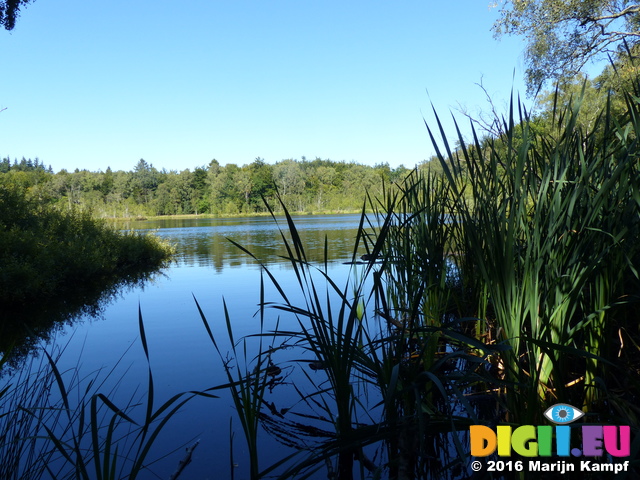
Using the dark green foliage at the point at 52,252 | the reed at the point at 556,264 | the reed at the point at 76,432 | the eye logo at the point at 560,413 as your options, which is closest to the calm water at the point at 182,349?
the reed at the point at 76,432

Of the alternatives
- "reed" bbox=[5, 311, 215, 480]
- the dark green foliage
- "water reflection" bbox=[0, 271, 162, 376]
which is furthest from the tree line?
"reed" bbox=[5, 311, 215, 480]

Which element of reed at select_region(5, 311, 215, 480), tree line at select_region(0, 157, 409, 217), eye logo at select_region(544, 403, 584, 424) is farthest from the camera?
tree line at select_region(0, 157, 409, 217)

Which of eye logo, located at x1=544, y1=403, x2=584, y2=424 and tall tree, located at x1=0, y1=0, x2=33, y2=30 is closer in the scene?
eye logo, located at x1=544, y1=403, x2=584, y2=424

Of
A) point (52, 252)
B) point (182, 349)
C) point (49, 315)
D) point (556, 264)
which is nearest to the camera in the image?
point (556, 264)

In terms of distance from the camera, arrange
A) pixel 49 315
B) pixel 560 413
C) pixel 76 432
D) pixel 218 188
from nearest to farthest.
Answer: pixel 560 413, pixel 76 432, pixel 49 315, pixel 218 188

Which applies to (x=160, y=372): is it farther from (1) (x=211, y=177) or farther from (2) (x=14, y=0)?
(1) (x=211, y=177)

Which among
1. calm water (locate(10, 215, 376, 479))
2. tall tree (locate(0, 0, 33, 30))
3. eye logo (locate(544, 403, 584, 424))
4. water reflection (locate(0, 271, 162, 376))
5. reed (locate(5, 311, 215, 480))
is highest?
tall tree (locate(0, 0, 33, 30))

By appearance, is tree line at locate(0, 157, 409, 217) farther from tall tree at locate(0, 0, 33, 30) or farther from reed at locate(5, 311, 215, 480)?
reed at locate(5, 311, 215, 480)

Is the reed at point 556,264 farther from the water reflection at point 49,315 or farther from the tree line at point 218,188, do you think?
the tree line at point 218,188

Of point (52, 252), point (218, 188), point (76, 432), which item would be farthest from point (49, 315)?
point (218, 188)

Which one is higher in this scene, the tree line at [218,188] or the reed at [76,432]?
the tree line at [218,188]

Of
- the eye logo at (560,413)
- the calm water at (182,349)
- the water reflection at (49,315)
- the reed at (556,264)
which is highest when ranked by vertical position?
the reed at (556,264)

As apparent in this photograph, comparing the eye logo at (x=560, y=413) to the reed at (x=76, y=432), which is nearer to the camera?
the eye logo at (x=560, y=413)

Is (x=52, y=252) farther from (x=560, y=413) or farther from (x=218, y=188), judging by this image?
(x=218, y=188)
